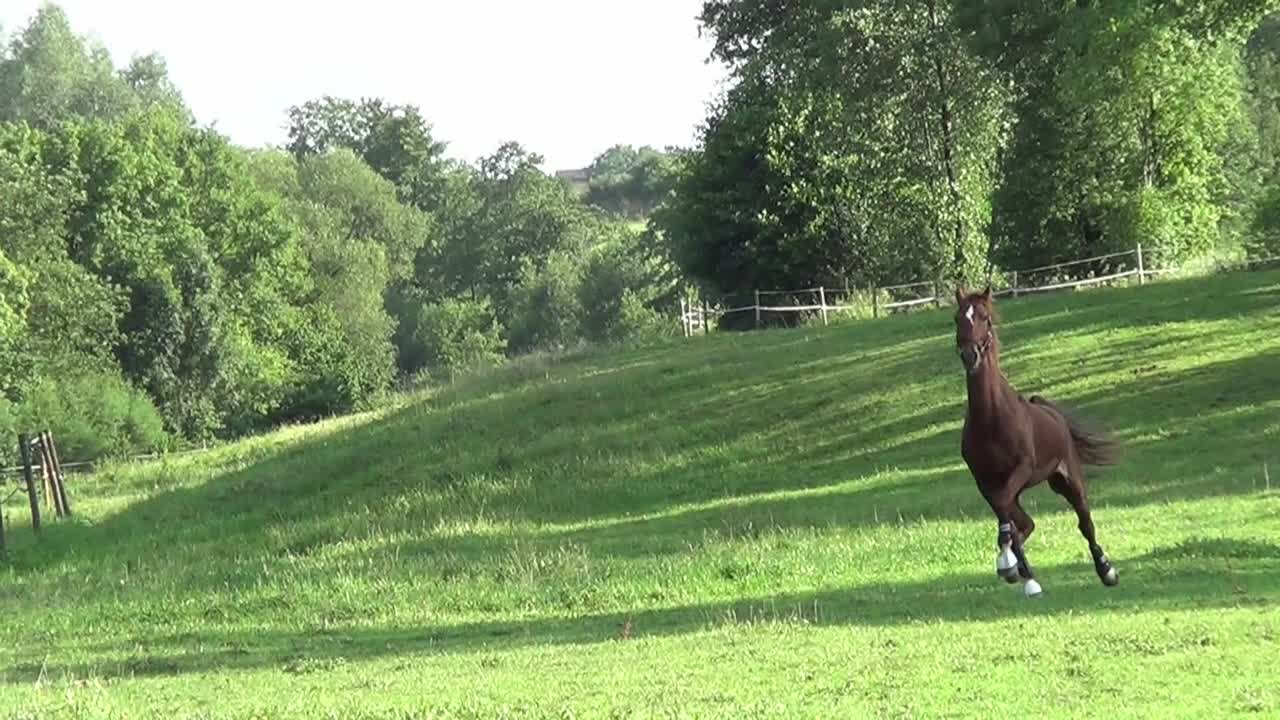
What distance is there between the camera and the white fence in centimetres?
5256

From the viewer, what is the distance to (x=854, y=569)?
20.0 meters

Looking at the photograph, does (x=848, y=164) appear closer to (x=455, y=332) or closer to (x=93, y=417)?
(x=93, y=417)

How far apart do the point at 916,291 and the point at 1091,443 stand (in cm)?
4680

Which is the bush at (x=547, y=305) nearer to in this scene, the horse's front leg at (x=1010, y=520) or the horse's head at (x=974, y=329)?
the horse's front leg at (x=1010, y=520)

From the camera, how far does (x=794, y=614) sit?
16891 millimetres

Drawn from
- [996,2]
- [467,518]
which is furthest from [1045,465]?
[996,2]

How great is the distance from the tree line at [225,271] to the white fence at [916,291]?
532 inches

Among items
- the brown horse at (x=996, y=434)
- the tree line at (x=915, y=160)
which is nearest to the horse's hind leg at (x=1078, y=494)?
the brown horse at (x=996, y=434)

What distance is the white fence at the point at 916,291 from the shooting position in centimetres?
5256

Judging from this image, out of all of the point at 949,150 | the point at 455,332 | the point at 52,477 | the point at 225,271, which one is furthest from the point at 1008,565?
the point at 455,332

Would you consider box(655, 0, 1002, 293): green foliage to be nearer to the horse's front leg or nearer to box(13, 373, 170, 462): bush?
box(13, 373, 170, 462): bush

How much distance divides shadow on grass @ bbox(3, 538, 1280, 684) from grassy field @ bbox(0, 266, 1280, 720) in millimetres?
80

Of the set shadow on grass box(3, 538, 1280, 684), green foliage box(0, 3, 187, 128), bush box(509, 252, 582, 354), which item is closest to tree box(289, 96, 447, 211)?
bush box(509, 252, 582, 354)

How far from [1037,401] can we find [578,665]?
526 cm
